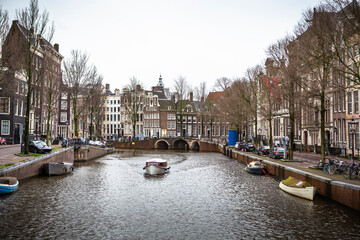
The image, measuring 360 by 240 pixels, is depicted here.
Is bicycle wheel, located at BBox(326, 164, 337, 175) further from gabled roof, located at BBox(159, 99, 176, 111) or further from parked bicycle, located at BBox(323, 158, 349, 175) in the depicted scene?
gabled roof, located at BBox(159, 99, 176, 111)

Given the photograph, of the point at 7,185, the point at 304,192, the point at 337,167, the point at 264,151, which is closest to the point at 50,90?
the point at 7,185

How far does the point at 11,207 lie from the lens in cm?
1888

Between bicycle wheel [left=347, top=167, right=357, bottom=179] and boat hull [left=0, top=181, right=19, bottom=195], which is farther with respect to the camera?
boat hull [left=0, top=181, right=19, bottom=195]

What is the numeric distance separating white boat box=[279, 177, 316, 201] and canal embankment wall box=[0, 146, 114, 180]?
20.7 m

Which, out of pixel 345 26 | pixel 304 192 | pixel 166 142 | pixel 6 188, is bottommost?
pixel 304 192

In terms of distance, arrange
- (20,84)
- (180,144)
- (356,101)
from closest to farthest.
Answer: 1. (356,101)
2. (20,84)
3. (180,144)

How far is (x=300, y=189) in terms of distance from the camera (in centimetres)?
2205

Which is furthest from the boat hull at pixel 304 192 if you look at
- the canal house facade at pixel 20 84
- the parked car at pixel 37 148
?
the parked car at pixel 37 148

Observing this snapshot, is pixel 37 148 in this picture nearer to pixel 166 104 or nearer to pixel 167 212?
pixel 167 212

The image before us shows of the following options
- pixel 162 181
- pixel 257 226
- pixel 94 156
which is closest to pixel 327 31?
pixel 257 226

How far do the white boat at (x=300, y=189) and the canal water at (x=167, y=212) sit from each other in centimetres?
42

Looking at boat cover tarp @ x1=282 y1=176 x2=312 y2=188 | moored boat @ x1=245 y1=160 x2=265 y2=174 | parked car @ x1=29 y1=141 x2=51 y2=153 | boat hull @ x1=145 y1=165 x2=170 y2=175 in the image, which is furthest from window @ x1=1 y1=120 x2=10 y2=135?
boat cover tarp @ x1=282 y1=176 x2=312 y2=188

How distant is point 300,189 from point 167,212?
9622 mm

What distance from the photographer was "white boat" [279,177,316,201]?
2131cm
